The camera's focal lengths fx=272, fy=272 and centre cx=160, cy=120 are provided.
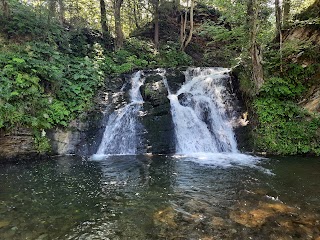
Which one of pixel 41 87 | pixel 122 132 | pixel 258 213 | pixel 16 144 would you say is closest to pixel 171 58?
pixel 122 132

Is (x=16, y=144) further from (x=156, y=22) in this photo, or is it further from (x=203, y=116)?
(x=156, y=22)

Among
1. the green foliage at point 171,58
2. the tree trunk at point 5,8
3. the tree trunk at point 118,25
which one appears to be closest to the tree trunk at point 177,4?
the green foliage at point 171,58

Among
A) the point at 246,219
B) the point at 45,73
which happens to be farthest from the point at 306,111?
the point at 45,73

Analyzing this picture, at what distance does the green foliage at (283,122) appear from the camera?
9906 mm

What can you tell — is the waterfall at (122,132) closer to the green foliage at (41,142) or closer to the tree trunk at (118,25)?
the green foliage at (41,142)

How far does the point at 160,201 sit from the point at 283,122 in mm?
6787

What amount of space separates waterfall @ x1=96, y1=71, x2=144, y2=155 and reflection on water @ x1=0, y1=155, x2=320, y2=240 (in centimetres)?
204

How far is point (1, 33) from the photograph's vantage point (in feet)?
41.0

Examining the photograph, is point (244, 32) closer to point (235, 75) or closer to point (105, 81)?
point (235, 75)

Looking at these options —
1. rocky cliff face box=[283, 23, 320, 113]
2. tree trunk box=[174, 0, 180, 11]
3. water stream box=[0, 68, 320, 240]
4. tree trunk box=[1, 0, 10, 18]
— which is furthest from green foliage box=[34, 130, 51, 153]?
tree trunk box=[174, 0, 180, 11]

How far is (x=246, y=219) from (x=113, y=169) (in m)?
4.70

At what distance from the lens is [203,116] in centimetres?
1218

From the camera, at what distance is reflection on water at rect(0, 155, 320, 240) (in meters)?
4.63

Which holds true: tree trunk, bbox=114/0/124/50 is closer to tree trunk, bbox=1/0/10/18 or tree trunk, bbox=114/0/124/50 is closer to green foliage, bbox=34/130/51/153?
tree trunk, bbox=1/0/10/18
